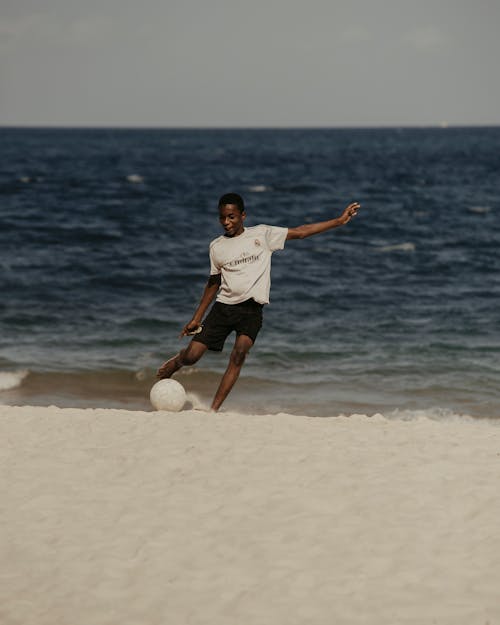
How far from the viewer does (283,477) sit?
22.1 feet

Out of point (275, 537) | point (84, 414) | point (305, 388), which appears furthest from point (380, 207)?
point (275, 537)

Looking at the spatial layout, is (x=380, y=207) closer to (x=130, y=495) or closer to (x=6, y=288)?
(x=6, y=288)

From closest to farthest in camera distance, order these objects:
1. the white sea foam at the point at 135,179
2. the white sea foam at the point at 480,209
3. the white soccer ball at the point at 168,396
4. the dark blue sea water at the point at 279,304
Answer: the white soccer ball at the point at 168,396 → the dark blue sea water at the point at 279,304 → the white sea foam at the point at 480,209 → the white sea foam at the point at 135,179

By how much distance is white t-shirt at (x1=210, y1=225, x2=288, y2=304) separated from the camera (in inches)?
328

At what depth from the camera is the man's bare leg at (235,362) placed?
28.2 feet

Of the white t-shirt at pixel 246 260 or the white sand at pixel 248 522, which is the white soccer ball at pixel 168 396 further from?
the white t-shirt at pixel 246 260

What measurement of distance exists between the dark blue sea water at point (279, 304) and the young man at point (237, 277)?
2316 millimetres

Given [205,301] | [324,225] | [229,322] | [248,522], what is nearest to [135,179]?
[205,301]

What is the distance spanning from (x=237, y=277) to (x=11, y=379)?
4.79 meters

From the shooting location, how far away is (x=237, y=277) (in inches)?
331

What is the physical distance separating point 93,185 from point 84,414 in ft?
126

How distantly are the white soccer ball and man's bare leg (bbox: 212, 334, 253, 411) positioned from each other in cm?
35

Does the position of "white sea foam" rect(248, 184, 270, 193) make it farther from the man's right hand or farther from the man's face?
the man's face

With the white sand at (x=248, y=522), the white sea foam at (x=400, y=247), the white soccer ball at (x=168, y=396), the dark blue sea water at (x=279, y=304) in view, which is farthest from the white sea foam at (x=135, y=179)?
the white sand at (x=248, y=522)
